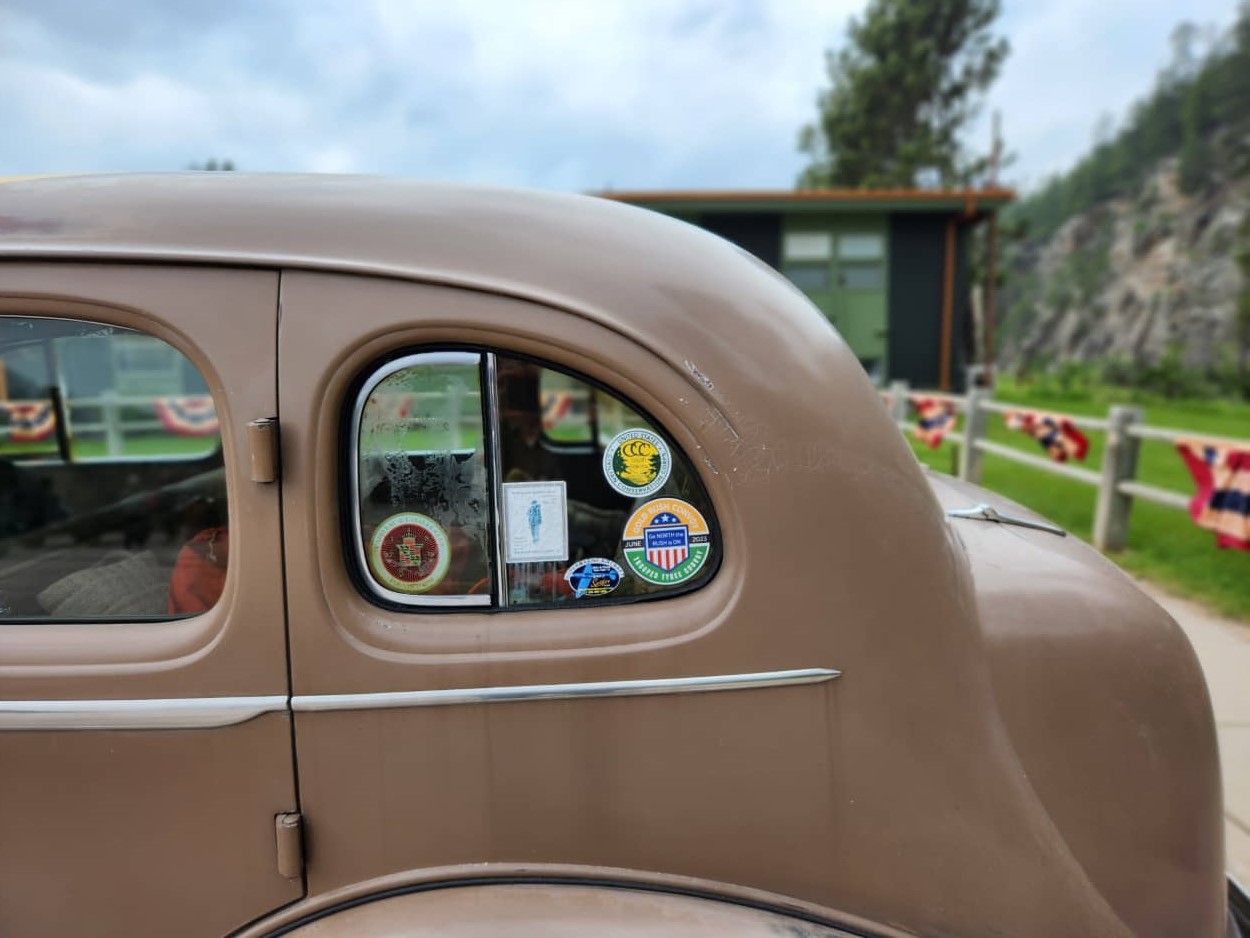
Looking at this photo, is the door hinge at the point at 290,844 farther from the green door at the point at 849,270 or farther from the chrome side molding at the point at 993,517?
the green door at the point at 849,270

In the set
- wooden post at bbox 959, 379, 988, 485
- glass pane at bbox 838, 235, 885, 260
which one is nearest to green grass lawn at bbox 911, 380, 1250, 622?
wooden post at bbox 959, 379, 988, 485

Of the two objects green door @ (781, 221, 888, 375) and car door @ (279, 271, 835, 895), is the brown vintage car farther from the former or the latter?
green door @ (781, 221, 888, 375)

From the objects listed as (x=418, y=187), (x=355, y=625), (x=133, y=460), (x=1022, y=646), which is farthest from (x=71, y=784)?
(x=133, y=460)

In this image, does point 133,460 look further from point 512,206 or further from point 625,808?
point 625,808

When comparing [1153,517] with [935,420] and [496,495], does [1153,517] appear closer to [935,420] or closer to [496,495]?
[935,420]

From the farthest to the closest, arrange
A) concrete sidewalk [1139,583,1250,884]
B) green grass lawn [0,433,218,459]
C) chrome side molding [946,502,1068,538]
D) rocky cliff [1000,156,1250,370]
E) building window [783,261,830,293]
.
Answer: rocky cliff [1000,156,1250,370] < building window [783,261,830,293] < green grass lawn [0,433,218,459] < concrete sidewalk [1139,583,1250,884] < chrome side molding [946,502,1068,538]

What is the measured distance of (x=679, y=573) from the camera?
4.57 ft

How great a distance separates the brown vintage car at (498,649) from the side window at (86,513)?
9 centimetres

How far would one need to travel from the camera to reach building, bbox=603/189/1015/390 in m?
18.9

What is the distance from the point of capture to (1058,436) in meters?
7.34

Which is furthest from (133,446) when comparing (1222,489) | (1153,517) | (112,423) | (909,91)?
(909,91)

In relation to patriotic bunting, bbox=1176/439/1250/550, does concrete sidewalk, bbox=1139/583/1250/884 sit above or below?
below

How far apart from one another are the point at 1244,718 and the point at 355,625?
4365 mm

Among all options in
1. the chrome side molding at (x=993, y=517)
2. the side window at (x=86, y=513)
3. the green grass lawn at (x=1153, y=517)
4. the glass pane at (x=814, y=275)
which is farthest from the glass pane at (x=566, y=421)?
the glass pane at (x=814, y=275)
